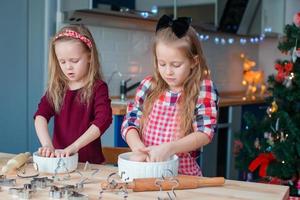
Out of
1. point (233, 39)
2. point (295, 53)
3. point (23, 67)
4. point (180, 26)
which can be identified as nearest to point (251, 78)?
point (233, 39)

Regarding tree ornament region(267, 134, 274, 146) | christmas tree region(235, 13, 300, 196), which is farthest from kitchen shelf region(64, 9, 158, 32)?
tree ornament region(267, 134, 274, 146)

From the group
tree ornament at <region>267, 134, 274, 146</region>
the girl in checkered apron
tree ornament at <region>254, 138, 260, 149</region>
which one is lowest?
tree ornament at <region>254, 138, 260, 149</region>

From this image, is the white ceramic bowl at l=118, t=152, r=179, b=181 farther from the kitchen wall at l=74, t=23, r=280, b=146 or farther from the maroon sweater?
the kitchen wall at l=74, t=23, r=280, b=146

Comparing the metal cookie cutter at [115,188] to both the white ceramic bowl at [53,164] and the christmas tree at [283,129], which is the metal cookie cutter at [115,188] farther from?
the christmas tree at [283,129]

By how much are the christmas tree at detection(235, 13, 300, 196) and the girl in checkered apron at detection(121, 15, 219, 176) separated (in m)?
1.05

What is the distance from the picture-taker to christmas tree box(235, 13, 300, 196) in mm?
2266

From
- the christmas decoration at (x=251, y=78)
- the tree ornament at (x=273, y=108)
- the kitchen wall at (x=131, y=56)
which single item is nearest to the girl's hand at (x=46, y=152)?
the kitchen wall at (x=131, y=56)

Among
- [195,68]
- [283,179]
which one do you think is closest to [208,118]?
[195,68]

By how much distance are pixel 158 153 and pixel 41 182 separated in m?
0.27

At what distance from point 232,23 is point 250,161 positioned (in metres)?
1.54

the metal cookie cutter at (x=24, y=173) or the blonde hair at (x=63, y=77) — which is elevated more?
the blonde hair at (x=63, y=77)

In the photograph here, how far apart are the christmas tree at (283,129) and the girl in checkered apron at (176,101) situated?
1.05 m

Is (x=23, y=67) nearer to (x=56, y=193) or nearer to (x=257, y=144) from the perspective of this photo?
(x=257, y=144)

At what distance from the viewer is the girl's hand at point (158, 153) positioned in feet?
3.40
